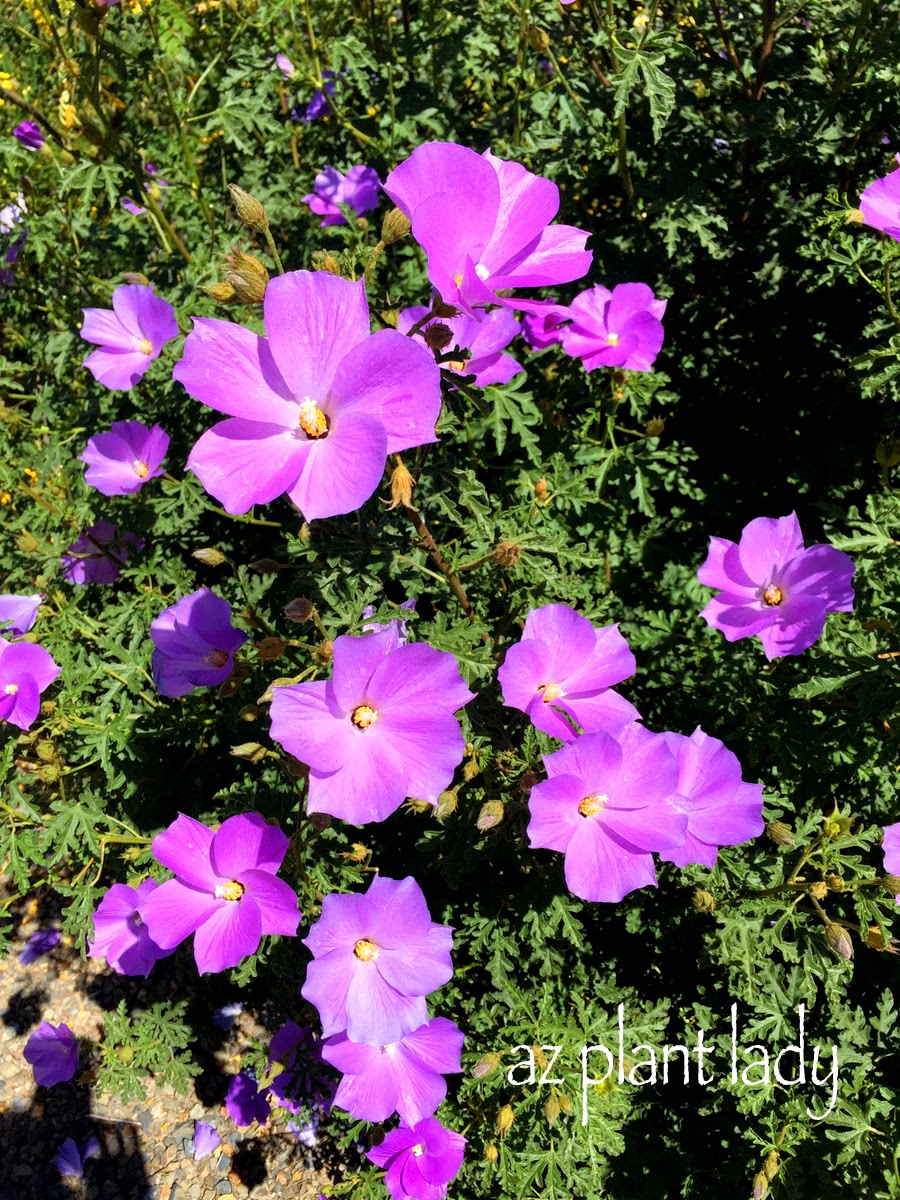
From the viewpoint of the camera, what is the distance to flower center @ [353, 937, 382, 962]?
163 cm

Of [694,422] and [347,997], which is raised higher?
[694,422]

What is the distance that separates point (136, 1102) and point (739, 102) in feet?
12.5

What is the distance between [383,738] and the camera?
147 cm

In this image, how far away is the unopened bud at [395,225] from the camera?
1.35 meters

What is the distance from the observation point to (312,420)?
49.9 inches

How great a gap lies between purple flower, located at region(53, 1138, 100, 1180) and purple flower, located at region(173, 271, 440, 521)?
266cm

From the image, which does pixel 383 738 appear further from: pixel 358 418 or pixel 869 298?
pixel 869 298

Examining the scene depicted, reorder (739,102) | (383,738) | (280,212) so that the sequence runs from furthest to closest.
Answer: (280,212), (739,102), (383,738)

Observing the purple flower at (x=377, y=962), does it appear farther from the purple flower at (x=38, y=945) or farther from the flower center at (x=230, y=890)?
the purple flower at (x=38, y=945)

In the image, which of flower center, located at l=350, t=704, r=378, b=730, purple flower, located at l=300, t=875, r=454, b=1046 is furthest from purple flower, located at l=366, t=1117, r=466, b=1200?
flower center, located at l=350, t=704, r=378, b=730

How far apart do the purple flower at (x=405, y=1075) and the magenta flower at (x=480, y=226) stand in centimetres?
149

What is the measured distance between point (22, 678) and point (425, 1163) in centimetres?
146

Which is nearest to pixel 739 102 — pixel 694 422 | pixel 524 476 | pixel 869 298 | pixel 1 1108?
pixel 869 298

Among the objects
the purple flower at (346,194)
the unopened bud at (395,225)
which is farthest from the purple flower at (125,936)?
the purple flower at (346,194)
